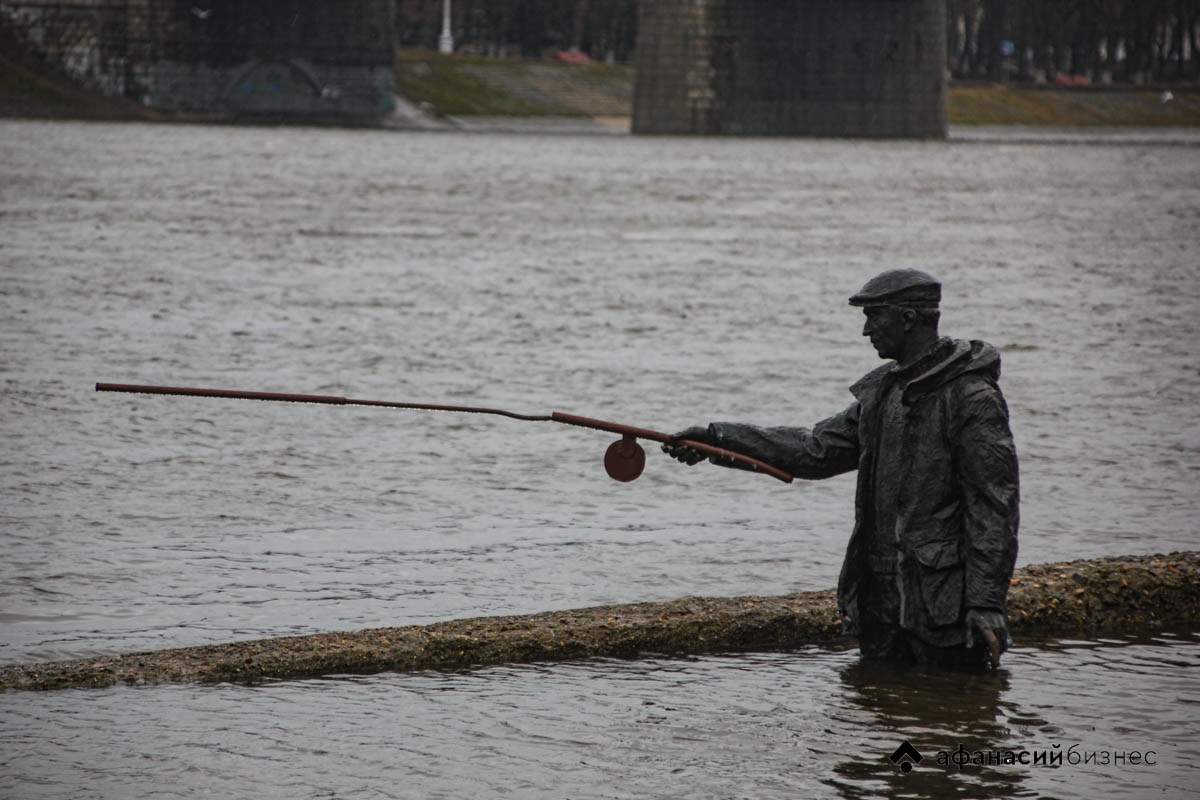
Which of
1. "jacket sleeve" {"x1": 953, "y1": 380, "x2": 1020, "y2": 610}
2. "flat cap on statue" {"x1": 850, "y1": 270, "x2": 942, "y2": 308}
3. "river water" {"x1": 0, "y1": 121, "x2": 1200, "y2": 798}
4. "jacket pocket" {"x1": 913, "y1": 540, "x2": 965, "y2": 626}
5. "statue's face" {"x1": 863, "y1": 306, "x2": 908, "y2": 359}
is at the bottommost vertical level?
"river water" {"x1": 0, "y1": 121, "x2": 1200, "y2": 798}

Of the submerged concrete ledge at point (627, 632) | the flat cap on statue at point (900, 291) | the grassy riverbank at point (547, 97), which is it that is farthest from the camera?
the grassy riverbank at point (547, 97)

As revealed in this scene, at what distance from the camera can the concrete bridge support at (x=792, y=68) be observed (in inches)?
2479

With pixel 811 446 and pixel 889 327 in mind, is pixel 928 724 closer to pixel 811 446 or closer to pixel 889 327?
pixel 811 446

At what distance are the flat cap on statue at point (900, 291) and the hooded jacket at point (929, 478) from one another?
13 cm

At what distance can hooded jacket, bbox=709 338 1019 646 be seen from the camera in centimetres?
465

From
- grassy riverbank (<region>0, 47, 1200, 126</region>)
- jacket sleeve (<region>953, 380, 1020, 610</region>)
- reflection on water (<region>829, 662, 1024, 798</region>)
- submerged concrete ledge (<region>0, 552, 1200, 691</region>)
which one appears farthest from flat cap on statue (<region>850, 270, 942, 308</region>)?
grassy riverbank (<region>0, 47, 1200, 126</region>)

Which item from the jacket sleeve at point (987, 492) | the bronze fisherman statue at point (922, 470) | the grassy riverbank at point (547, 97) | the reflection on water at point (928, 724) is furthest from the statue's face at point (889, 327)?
the grassy riverbank at point (547, 97)

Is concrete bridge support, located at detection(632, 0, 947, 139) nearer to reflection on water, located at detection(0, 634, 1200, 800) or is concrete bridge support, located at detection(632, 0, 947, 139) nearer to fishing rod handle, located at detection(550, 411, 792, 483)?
reflection on water, located at detection(0, 634, 1200, 800)

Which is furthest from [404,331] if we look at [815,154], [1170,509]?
[815,154]

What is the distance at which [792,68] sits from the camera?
2537 inches

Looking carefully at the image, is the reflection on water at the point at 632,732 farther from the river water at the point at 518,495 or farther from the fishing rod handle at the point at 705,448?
the fishing rod handle at the point at 705,448

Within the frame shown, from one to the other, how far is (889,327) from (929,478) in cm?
39

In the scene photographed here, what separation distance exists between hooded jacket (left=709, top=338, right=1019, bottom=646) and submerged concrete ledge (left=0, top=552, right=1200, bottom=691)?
0.75m

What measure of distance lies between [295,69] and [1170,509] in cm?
5901
